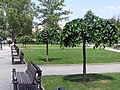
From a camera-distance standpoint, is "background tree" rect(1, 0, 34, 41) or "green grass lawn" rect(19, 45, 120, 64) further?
"background tree" rect(1, 0, 34, 41)

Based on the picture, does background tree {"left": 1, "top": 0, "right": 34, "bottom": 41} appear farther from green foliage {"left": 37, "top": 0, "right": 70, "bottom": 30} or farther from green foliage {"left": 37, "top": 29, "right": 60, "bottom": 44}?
green foliage {"left": 37, "top": 29, "right": 60, "bottom": 44}

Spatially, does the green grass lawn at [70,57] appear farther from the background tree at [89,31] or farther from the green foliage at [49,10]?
the green foliage at [49,10]

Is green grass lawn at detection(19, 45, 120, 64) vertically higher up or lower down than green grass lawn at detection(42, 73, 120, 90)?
higher up

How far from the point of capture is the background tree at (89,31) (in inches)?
420

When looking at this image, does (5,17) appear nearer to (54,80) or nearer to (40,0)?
(40,0)

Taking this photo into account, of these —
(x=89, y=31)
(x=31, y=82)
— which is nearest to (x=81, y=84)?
(x=89, y=31)

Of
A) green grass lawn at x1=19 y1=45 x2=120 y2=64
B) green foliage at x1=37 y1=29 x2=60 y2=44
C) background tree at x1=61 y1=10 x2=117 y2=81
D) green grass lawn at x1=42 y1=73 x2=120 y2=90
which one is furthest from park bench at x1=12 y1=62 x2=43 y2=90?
green foliage at x1=37 y1=29 x2=60 y2=44

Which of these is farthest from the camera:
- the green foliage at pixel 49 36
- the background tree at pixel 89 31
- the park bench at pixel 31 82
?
the green foliage at pixel 49 36

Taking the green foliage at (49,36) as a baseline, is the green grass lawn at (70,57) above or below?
below

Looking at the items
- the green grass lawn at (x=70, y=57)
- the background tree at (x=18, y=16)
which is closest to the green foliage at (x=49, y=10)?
the background tree at (x=18, y=16)

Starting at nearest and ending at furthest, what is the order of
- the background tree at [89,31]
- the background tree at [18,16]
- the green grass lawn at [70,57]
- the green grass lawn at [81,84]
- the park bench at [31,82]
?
1. the park bench at [31,82]
2. the green grass lawn at [81,84]
3. the background tree at [89,31]
4. the green grass lawn at [70,57]
5. the background tree at [18,16]

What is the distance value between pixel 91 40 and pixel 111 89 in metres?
2.28

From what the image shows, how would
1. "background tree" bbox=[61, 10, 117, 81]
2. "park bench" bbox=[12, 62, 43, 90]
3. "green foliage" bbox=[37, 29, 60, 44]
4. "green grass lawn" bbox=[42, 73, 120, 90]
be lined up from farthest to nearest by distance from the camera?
1. "green foliage" bbox=[37, 29, 60, 44]
2. "background tree" bbox=[61, 10, 117, 81]
3. "green grass lawn" bbox=[42, 73, 120, 90]
4. "park bench" bbox=[12, 62, 43, 90]

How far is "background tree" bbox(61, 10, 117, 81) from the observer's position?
1068 cm
